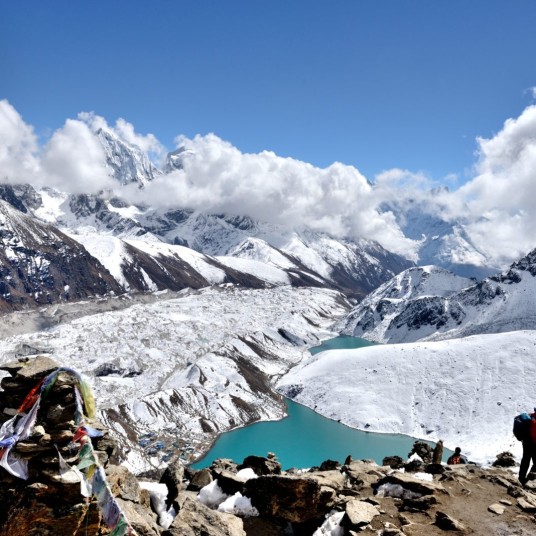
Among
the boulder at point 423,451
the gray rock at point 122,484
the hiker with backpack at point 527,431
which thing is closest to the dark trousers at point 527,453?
the hiker with backpack at point 527,431

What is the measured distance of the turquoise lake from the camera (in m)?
105

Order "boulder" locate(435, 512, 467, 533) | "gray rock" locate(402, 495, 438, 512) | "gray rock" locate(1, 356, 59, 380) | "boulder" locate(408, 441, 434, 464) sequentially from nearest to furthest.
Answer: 1. "gray rock" locate(1, 356, 59, 380)
2. "boulder" locate(435, 512, 467, 533)
3. "gray rock" locate(402, 495, 438, 512)
4. "boulder" locate(408, 441, 434, 464)

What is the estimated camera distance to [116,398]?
140000 mm

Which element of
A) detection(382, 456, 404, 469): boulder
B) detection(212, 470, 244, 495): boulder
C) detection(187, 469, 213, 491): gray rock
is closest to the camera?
detection(212, 470, 244, 495): boulder

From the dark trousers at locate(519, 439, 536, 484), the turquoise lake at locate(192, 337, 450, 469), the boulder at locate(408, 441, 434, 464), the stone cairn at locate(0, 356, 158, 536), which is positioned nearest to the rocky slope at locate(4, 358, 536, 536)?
the stone cairn at locate(0, 356, 158, 536)

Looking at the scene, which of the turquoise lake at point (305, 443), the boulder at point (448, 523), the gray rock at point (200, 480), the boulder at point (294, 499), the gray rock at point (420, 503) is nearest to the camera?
the boulder at point (448, 523)

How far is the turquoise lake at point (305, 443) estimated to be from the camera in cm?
10538

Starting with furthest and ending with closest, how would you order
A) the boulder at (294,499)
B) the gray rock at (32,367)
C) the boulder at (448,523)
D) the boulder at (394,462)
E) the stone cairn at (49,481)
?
the boulder at (394,462)
the boulder at (294,499)
the boulder at (448,523)
the gray rock at (32,367)
the stone cairn at (49,481)

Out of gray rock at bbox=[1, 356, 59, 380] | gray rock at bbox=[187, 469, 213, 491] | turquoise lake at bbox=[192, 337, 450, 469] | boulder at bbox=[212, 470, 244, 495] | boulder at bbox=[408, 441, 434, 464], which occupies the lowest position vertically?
turquoise lake at bbox=[192, 337, 450, 469]

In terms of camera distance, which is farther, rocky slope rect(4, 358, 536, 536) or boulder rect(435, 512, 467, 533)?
boulder rect(435, 512, 467, 533)

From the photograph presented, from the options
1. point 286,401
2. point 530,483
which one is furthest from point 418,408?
point 530,483

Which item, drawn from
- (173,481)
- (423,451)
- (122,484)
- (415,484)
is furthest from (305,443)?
(122,484)

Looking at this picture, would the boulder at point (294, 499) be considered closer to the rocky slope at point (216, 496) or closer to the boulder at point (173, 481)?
the rocky slope at point (216, 496)

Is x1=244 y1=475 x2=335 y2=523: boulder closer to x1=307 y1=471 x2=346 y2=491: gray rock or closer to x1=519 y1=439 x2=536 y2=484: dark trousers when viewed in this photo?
x1=307 y1=471 x2=346 y2=491: gray rock
